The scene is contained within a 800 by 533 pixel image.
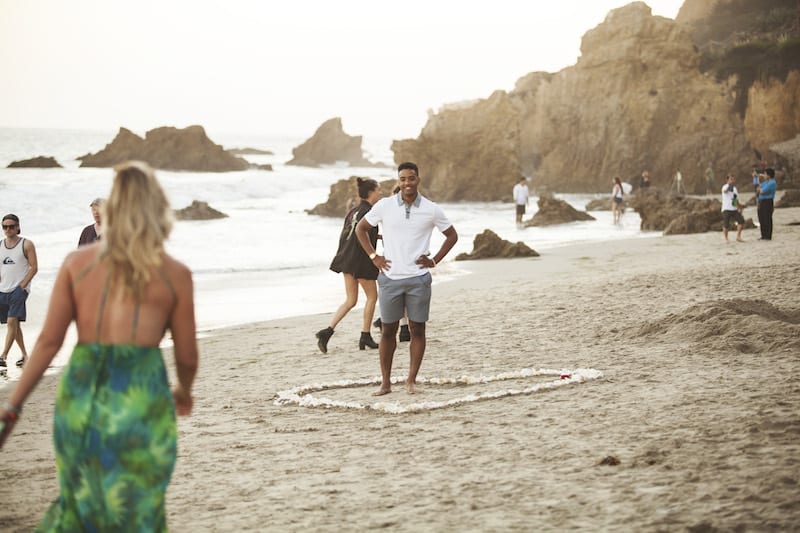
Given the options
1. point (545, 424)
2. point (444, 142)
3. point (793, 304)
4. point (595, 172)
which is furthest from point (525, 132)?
point (545, 424)

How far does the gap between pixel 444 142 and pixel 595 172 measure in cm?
1182

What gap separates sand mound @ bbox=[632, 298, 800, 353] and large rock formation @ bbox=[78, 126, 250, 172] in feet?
200

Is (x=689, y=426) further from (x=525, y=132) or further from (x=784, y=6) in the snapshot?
(x=784, y=6)

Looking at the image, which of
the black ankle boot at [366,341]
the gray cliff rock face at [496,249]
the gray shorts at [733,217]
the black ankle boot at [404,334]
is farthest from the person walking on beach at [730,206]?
the black ankle boot at [366,341]

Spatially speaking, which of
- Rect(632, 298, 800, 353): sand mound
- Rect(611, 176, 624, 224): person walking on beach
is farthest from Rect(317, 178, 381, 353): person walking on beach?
Rect(611, 176, 624, 224): person walking on beach

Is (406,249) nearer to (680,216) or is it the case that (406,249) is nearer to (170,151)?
(680,216)

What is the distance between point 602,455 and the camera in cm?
504

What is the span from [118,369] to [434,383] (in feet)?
15.9

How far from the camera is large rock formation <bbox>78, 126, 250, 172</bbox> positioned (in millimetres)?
67375

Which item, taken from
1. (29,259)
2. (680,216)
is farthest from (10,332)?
(680,216)

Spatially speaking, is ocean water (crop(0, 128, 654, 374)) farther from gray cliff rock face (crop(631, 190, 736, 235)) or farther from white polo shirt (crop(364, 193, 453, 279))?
white polo shirt (crop(364, 193, 453, 279))

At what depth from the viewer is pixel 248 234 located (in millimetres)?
30203

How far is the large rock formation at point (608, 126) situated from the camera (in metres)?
49.2

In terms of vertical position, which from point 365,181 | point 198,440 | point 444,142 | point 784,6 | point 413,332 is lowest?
point 198,440
